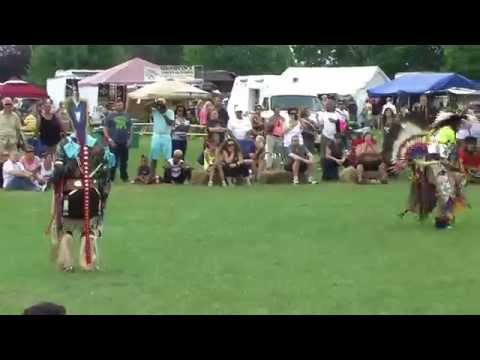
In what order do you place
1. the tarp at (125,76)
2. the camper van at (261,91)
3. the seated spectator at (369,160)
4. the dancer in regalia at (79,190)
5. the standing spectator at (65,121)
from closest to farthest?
1. the dancer in regalia at (79,190)
2. the standing spectator at (65,121)
3. the seated spectator at (369,160)
4. the camper van at (261,91)
5. the tarp at (125,76)

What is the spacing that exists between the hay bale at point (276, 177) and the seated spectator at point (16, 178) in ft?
13.7

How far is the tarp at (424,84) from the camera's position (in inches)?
1266

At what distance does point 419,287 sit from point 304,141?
492 inches

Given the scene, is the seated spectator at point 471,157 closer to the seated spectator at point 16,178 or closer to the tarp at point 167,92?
the seated spectator at point 16,178

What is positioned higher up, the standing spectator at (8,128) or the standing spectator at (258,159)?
the standing spectator at (8,128)

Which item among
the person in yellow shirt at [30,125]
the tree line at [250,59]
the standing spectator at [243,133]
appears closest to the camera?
the standing spectator at [243,133]

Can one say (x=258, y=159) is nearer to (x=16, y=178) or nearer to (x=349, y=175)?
(x=349, y=175)

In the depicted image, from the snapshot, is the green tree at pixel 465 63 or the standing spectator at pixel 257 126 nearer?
the standing spectator at pixel 257 126

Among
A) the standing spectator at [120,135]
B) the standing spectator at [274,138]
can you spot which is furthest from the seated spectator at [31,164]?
the standing spectator at [274,138]

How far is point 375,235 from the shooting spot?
1280 cm

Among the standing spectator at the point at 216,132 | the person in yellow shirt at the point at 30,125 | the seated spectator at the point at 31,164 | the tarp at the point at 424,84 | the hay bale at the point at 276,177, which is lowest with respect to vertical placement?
the hay bale at the point at 276,177

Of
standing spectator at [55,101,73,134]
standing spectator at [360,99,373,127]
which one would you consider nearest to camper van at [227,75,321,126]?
standing spectator at [360,99,373,127]
